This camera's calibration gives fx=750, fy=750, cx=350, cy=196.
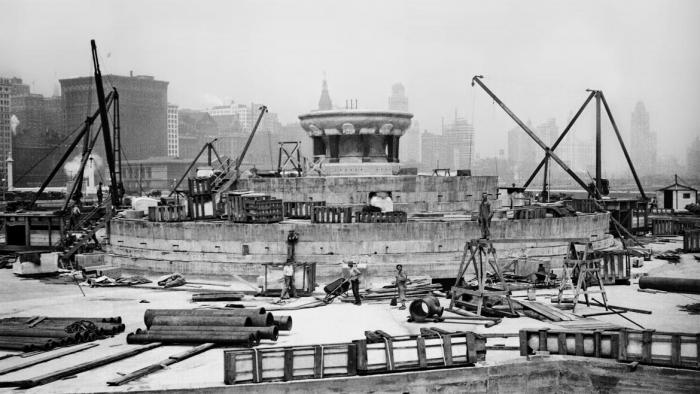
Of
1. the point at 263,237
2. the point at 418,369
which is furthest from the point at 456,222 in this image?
the point at 418,369

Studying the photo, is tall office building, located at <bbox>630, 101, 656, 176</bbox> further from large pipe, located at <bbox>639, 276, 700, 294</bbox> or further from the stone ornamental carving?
large pipe, located at <bbox>639, 276, 700, 294</bbox>

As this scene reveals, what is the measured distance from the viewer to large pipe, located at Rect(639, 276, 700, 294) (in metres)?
22.9

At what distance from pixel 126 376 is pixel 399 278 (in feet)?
31.7

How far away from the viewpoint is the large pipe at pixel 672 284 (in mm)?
22938

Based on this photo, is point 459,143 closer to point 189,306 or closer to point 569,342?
point 189,306

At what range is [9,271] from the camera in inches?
1206

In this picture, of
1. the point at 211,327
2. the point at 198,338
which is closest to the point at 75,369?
the point at 198,338

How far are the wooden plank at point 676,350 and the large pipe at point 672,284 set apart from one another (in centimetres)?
853

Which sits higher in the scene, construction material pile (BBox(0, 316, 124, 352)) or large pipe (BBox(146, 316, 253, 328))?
large pipe (BBox(146, 316, 253, 328))

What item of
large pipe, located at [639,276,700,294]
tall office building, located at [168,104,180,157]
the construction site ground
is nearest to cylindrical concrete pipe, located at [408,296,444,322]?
the construction site ground

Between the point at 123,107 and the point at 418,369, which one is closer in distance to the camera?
the point at 418,369

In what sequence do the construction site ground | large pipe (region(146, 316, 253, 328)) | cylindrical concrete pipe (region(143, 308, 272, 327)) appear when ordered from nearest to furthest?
the construction site ground < large pipe (region(146, 316, 253, 328)) < cylindrical concrete pipe (region(143, 308, 272, 327))

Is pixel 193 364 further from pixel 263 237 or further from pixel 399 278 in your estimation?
pixel 263 237

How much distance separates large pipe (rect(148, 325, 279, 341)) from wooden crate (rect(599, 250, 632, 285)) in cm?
1294
